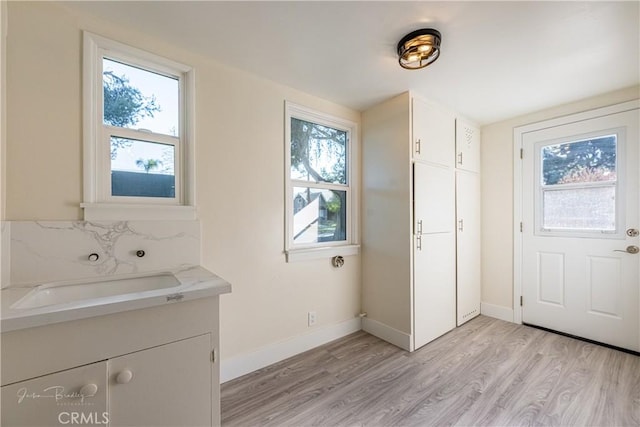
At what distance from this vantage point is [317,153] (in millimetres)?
2523

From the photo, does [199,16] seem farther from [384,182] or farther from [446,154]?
[446,154]

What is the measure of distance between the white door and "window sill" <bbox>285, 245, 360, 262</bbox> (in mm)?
1932

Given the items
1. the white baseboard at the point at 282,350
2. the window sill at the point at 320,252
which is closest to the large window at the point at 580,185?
the window sill at the point at 320,252

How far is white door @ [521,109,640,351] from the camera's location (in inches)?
88.3

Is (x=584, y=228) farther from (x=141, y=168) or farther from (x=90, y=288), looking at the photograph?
(x=90, y=288)

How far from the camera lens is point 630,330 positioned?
87.7 inches

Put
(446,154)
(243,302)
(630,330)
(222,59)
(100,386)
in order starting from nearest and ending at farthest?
(100,386) → (222,59) → (243,302) → (630,330) → (446,154)

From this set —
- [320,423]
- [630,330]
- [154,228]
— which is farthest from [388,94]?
[630,330]

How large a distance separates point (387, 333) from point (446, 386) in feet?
2.28

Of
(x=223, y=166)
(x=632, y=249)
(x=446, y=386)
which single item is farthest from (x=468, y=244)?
(x=223, y=166)

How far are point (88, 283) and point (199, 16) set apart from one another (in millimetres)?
1587

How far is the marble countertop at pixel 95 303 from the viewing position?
87cm

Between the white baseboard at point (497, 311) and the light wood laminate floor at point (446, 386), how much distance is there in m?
0.46

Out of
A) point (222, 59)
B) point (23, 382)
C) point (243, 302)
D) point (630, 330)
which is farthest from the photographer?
point (630, 330)
